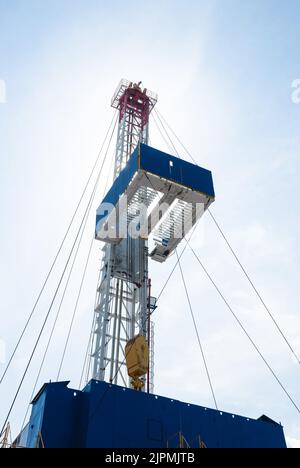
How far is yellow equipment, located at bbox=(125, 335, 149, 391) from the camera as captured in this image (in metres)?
21.5

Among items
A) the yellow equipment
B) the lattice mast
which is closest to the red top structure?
the lattice mast

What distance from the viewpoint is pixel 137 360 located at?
21.5m

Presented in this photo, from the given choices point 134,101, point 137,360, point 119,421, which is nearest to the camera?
point 119,421

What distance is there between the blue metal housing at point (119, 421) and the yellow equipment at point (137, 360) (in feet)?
4.28

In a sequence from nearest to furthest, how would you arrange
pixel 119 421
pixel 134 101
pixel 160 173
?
pixel 119 421
pixel 160 173
pixel 134 101

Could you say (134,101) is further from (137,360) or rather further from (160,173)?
(137,360)

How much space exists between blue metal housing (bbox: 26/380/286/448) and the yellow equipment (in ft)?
4.28

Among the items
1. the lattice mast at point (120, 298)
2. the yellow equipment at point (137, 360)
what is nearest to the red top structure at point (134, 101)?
the lattice mast at point (120, 298)

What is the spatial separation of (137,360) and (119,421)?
9.85 ft

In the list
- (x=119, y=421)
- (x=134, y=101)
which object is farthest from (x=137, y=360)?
(x=134, y=101)

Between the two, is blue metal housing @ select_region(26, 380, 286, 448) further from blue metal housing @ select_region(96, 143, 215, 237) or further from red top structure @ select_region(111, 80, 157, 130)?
red top structure @ select_region(111, 80, 157, 130)
